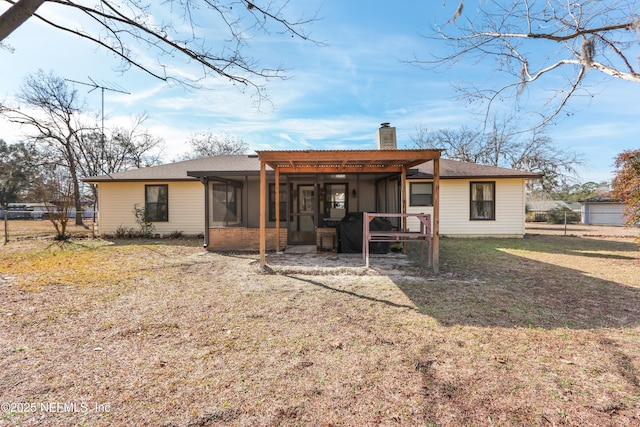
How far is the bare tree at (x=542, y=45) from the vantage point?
16.2 ft

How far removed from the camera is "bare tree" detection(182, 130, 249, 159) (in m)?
30.2

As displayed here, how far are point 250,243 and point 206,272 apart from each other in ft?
10.0

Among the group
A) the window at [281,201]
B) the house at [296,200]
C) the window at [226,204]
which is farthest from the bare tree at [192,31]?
the window at [281,201]

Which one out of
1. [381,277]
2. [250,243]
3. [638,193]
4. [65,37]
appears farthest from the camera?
[250,243]

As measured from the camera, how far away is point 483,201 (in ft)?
39.4

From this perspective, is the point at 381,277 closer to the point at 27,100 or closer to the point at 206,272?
the point at 206,272

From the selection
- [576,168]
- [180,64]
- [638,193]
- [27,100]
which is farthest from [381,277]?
[576,168]

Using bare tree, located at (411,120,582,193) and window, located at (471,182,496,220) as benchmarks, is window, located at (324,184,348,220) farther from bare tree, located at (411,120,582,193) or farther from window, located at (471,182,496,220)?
bare tree, located at (411,120,582,193)

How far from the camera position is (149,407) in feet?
6.33

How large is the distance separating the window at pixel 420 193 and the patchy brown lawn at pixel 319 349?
21.4ft

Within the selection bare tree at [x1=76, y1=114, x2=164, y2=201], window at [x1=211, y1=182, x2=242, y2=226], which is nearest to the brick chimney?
window at [x1=211, y1=182, x2=242, y2=226]

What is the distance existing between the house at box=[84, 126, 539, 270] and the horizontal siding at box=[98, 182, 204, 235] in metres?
0.04

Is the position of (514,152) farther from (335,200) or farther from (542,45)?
(542,45)

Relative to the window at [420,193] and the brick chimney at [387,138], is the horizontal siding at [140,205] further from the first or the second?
the window at [420,193]
